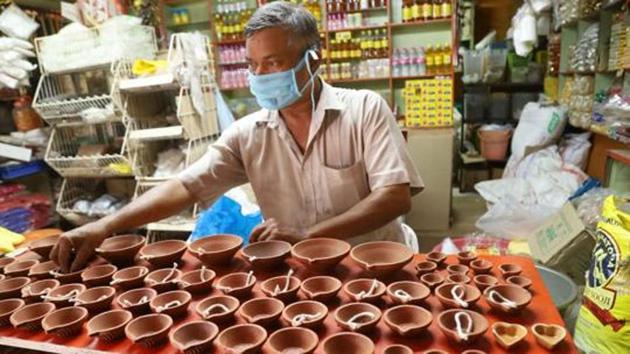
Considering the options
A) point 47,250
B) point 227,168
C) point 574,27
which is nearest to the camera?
point 47,250

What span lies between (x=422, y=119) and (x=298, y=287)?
322cm

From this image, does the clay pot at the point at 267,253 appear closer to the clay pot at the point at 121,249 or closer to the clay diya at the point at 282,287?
the clay diya at the point at 282,287

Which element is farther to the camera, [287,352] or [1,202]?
[1,202]

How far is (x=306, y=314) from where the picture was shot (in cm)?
97

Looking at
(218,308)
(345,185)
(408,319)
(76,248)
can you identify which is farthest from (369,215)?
(76,248)

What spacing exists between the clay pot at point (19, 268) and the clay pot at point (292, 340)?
3.12 feet

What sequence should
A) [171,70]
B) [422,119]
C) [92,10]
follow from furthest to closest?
[422,119]
[92,10]
[171,70]

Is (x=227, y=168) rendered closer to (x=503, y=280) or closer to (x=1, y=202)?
(x=503, y=280)

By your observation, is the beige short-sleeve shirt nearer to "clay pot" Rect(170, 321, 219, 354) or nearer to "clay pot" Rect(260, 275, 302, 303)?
"clay pot" Rect(260, 275, 302, 303)

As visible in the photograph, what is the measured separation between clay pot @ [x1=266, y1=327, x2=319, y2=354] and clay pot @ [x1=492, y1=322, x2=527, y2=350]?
1.24ft

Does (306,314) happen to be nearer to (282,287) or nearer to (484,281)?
(282,287)

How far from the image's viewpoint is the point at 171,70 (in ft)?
9.52

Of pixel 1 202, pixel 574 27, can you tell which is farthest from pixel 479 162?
pixel 1 202

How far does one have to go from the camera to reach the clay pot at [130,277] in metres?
1.17
